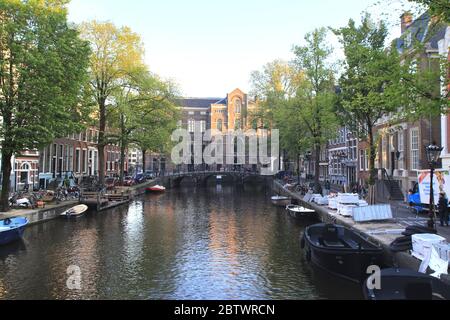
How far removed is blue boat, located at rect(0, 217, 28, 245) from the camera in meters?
19.5

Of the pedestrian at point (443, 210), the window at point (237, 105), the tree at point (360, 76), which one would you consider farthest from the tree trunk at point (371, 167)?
the window at point (237, 105)

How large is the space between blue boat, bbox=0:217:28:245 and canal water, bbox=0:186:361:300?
521 mm

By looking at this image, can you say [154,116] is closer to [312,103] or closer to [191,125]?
[312,103]

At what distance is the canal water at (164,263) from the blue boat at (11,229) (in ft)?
1.71

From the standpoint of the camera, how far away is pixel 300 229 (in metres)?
27.0

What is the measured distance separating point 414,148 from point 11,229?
32697 millimetres

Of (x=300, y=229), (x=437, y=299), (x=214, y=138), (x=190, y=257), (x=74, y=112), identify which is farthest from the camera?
(x=214, y=138)

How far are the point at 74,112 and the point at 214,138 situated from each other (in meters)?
70.8

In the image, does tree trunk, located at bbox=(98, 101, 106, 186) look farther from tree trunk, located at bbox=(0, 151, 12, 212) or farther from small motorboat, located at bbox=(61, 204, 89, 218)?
tree trunk, located at bbox=(0, 151, 12, 212)

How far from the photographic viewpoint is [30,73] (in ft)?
81.6

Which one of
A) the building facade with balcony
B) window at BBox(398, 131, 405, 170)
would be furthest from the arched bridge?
window at BBox(398, 131, 405, 170)
